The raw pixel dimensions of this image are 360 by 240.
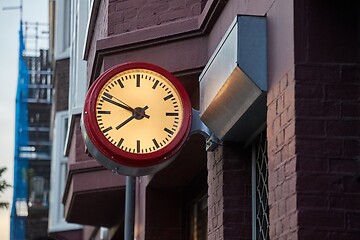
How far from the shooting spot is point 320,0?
5633 mm

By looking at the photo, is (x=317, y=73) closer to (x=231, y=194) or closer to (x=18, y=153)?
(x=231, y=194)

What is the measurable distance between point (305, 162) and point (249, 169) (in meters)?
1.97

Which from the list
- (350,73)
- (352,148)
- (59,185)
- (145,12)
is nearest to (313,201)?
(352,148)

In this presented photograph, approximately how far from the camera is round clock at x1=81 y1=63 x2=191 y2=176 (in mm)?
7004

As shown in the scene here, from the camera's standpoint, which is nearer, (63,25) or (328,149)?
(328,149)

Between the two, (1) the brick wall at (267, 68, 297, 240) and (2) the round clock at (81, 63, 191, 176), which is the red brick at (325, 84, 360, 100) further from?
(2) the round clock at (81, 63, 191, 176)

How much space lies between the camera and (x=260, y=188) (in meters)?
7.21

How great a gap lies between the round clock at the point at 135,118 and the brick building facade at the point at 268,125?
14.3 inches

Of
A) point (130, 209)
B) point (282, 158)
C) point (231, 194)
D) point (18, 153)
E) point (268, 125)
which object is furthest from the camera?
point (18, 153)

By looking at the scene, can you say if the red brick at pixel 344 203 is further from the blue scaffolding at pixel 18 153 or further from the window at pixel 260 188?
the blue scaffolding at pixel 18 153

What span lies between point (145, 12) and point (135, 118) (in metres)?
1.85

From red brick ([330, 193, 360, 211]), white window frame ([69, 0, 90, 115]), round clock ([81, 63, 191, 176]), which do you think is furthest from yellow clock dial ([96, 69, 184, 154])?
white window frame ([69, 0, 90, 115])

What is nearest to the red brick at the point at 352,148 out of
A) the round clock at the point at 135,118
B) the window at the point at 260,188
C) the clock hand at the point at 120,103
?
the window at the point at 260,188

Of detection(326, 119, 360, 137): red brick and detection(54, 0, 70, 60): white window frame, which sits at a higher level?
detection(54, 0, 70, 60): white window frame
